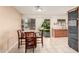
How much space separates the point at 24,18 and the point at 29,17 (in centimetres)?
44

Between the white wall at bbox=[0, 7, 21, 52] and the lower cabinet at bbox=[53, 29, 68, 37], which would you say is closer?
the white wall at bbox=[0, 7, 21, 52]

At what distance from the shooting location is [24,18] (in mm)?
11664

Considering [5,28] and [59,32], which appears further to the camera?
[59,32]

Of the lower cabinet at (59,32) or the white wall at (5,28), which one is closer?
the white wall at (5,28)

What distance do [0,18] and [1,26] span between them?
0.95ft

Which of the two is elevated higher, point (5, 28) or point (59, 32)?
point (5, 28)

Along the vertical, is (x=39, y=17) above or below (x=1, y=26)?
above
